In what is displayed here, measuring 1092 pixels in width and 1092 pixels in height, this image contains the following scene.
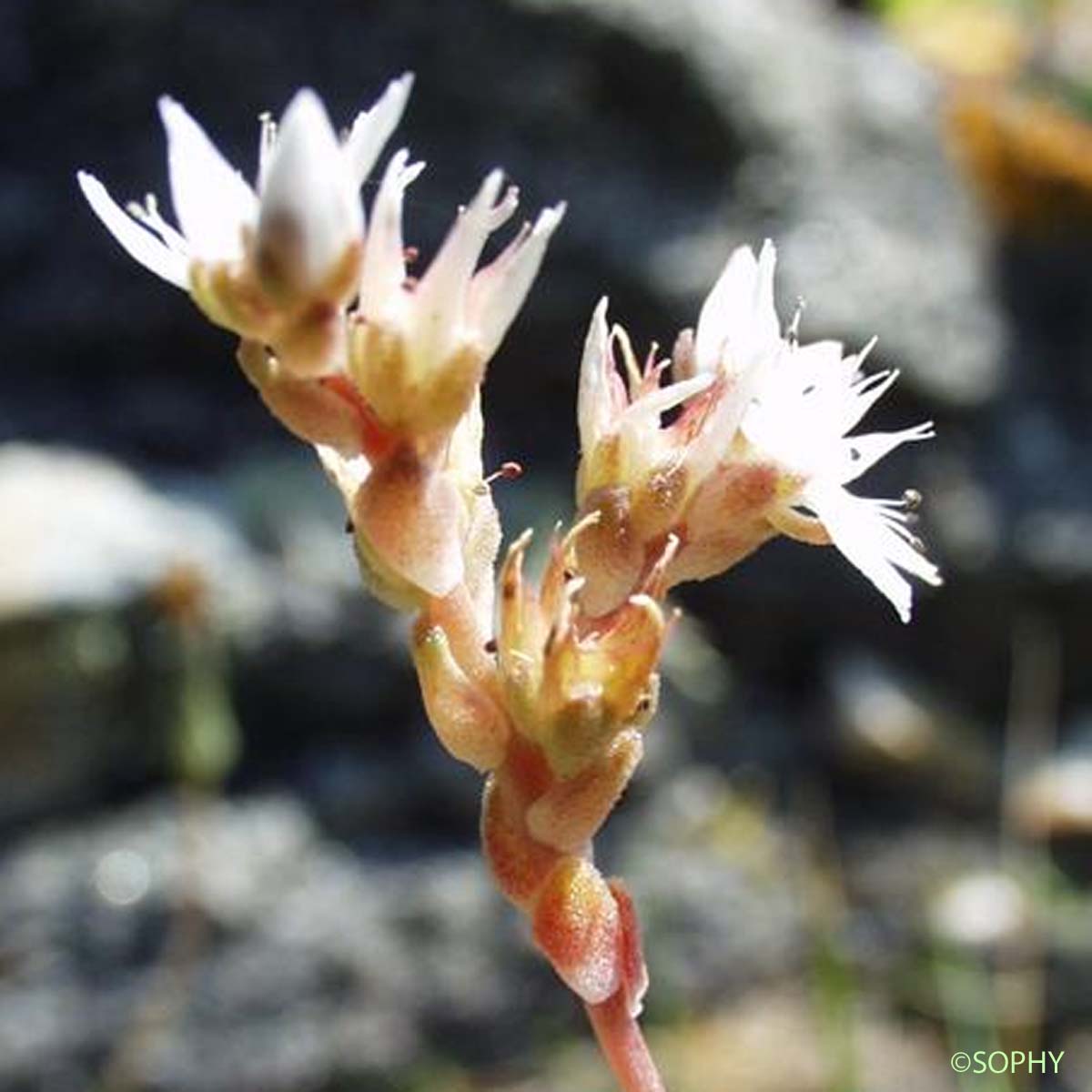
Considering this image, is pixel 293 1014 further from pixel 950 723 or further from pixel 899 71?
pixel 899 71

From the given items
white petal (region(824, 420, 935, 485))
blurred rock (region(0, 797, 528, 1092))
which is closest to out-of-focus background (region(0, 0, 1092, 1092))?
blurred rock (region(0, 797, 528, 1092))

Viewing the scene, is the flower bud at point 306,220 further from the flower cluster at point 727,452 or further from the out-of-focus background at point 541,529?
the out-of-focus background at point 541,529

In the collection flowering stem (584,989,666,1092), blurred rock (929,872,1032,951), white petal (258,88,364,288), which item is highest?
white petal (258,88,364,288)

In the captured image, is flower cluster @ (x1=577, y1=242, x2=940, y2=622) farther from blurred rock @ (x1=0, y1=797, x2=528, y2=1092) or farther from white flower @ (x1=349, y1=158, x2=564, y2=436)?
blurred rock @ (x1=0, y1=797, x2=528, y2=1092)

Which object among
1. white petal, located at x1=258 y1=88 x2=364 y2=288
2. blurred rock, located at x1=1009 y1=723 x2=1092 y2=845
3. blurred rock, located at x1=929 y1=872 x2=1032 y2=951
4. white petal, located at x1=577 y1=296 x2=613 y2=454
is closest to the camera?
white petal, located at x1=258 y1=88 x2=364 y2=288

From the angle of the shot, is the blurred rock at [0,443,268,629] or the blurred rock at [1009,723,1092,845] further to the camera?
the blurred rock at [1009,723,1092,845]

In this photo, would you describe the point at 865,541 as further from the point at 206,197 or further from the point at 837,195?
the point at 837,195
